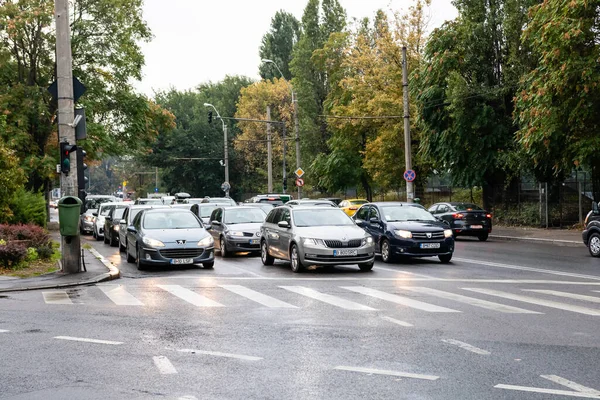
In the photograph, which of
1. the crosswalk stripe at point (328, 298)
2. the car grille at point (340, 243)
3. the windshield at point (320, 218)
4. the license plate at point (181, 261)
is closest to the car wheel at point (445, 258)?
the windshield at point (320, 218)

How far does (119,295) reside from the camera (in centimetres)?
1391

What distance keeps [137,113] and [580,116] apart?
2626cm

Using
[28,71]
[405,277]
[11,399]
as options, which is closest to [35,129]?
[28,71]

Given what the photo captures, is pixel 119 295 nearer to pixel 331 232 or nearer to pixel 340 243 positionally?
pixel 340 243

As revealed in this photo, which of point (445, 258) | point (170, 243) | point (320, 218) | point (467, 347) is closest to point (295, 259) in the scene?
point (320, 218)

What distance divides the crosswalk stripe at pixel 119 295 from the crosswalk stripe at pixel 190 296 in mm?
767

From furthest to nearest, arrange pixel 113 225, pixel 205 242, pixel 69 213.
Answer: pixel 113 225 → pixel 205 242 → pixel 69 213

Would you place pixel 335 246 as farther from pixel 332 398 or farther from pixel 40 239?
pixel 332 398

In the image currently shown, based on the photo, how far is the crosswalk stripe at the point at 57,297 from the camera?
13.0 metres

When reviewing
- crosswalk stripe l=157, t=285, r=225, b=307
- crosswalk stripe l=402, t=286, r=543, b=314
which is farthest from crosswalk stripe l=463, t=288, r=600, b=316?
crosswalk stripe l=157, t=285, r=225, b=307

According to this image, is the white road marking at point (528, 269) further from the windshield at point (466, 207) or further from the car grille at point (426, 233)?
the windshield at point (466, 207)

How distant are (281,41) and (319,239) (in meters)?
73.8

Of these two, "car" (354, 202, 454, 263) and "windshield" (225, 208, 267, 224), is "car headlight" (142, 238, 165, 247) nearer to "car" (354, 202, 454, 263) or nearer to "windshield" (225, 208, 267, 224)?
"windshield" (225, 208, 267, 224)

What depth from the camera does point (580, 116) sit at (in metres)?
27.5
